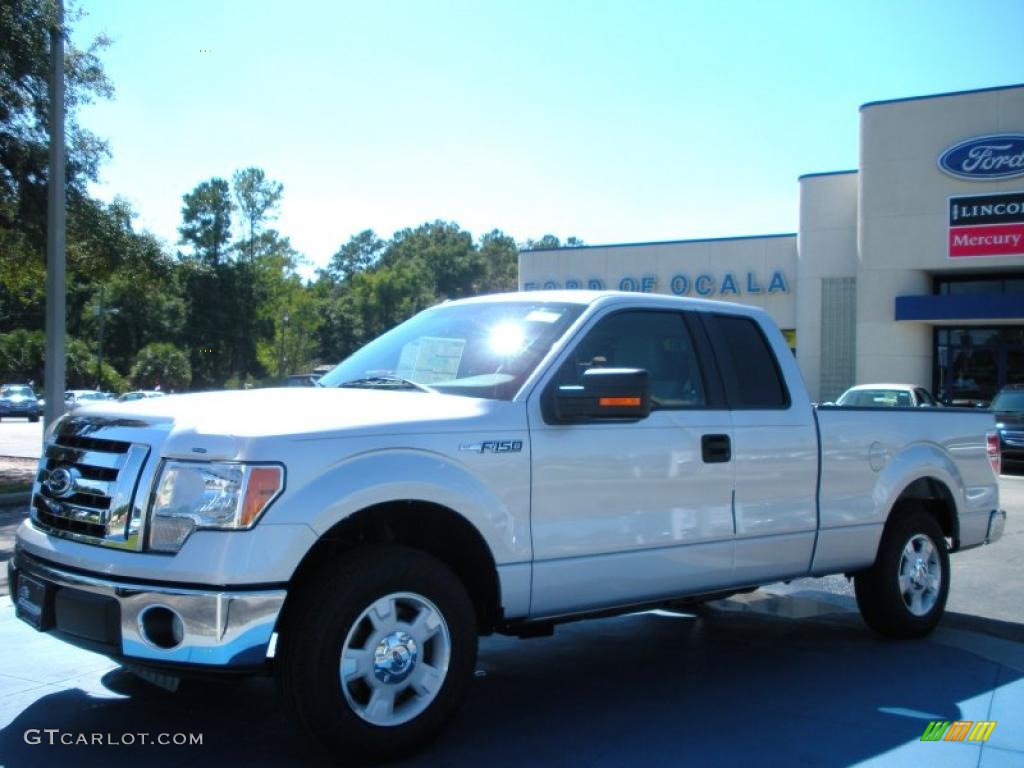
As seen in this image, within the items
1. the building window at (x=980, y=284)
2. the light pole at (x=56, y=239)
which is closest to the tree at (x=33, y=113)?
the light pole at (x=56, y=239)

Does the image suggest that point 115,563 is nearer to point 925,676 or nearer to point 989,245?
point 925,676

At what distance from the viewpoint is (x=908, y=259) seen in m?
28.9

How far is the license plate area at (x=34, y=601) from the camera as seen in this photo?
396 cm

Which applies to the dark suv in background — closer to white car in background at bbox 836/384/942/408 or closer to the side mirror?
white car in background at bbox 836/384/942/408

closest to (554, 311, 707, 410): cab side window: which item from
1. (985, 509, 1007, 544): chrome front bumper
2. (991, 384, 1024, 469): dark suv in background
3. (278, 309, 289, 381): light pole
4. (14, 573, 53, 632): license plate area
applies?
(14, 573, 53, 632): license plate area

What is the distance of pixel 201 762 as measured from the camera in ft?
13.3

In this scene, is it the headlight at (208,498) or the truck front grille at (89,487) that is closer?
the headlight at (208,498)

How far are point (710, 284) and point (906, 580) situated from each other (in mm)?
27334

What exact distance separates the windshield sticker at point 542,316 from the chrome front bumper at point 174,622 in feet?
6.45

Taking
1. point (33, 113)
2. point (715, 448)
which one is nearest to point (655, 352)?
point (715, 448)

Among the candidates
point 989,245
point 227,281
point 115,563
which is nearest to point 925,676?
point 115,563

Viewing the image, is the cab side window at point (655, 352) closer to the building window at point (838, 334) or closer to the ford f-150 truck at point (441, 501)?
the ford f-150 truck at point (441, 501)

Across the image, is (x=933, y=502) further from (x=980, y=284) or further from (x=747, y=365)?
(x=980, y=284)

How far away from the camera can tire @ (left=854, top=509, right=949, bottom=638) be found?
20.3ft
